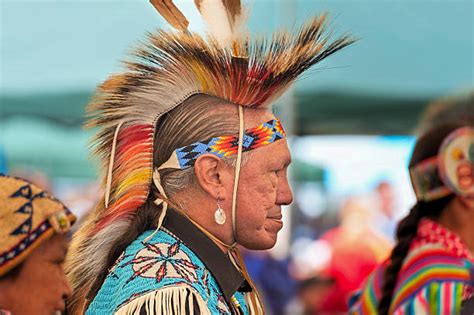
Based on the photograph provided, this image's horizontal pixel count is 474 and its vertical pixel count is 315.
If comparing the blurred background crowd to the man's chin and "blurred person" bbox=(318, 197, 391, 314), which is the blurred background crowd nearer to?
"blurred person" bbox=(318, 197, 391, 314)

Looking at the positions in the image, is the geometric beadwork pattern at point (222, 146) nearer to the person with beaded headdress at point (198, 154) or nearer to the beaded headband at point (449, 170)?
the person with beaded headdress at point (198, 154)

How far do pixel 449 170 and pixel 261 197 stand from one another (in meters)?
1.55

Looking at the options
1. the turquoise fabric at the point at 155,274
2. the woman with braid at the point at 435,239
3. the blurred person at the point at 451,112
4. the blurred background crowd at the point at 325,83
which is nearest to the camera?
the turquoise fabric at the point at 155,274

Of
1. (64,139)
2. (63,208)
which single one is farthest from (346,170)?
(63,208)

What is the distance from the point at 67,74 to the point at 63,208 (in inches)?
240

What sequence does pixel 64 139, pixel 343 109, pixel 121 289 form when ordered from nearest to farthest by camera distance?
1. pixel 121 289
2. pixel 343 109
3. pixel 64 139

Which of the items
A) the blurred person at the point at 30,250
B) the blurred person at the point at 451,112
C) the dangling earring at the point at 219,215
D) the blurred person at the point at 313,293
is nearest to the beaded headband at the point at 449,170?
the blurred person at the point at 451,112

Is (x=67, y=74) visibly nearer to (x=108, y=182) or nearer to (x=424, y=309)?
(x=424, y=309)

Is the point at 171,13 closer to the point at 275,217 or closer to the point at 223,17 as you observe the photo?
the point at 223,17

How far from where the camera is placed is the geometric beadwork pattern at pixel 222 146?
245 centimetres

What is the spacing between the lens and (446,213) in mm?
3852

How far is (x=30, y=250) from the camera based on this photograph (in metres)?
2.67

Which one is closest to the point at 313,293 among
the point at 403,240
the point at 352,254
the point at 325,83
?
the point at 352,254

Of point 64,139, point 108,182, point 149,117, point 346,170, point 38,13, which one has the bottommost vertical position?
point 346,170
